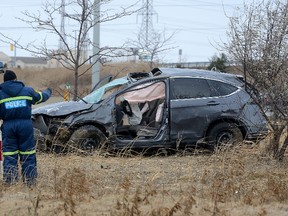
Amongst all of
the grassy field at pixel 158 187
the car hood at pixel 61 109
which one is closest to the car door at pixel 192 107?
the grassy field at pixel 158 187

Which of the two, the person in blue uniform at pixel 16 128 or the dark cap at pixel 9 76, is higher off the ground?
the dark cap at pixel 9 76

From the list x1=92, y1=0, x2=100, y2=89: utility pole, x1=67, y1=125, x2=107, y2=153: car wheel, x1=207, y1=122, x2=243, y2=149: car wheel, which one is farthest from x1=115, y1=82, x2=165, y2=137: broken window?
x1=92, y1=0, x2=100, y2=89: utility pole

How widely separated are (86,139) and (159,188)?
140 inches

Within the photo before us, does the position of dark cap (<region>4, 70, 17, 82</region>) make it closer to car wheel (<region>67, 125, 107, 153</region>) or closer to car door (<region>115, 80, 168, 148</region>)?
car wheel (<region>67, 125, 107, 153</region>)

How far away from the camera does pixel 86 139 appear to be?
33.8ft

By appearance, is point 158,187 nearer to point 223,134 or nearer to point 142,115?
point 223,134

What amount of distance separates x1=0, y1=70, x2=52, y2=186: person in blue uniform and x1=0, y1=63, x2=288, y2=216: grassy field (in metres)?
0.34

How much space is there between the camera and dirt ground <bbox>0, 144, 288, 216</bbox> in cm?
568

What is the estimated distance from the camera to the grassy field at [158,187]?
5.68 m

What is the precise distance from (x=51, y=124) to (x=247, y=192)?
15.7ft

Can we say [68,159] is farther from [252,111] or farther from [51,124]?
[252,111]

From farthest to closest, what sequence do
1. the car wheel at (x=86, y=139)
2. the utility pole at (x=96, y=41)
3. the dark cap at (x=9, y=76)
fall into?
the utility pole at (x=96, y=41), the car wheel at (x=86, y=139), the dark cap at (x=9, y=76)

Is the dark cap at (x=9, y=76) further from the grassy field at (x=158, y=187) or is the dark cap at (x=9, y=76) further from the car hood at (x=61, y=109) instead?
the car hood at (x=61, y=109)

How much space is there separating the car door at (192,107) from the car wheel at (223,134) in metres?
0.18
